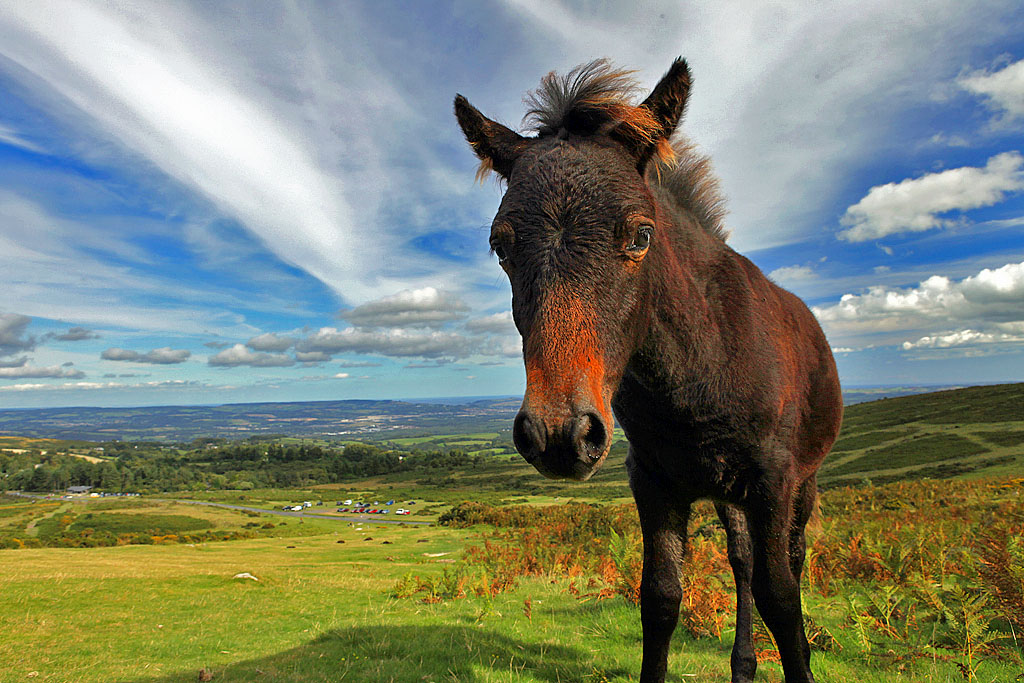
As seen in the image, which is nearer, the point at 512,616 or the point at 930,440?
the point at 512,616

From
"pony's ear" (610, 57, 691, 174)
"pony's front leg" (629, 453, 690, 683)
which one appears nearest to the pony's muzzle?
"pony's ear" (610, 57, 691, 174)

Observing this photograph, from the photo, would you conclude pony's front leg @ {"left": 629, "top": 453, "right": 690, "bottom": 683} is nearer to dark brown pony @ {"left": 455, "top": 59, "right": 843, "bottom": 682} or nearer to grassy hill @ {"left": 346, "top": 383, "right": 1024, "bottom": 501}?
dark brown pony @ {"left": 455, "top": 59, "right": 843, "bottom": 682}

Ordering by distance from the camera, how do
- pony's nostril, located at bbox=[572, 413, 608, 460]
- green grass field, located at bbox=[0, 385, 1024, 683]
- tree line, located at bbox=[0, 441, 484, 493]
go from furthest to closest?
tree line, located at bbox=[0, 441, 484, 493] → green grass field, located at bbox=[0, 385, 1024, 683] → pony's nostril, located at bbox=[572, 413, 608, 460]

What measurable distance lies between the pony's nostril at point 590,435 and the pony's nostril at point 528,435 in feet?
0.48

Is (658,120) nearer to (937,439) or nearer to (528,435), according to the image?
(528,435)

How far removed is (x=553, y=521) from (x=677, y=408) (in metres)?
16.7

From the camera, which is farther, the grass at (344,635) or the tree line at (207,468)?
the tree line at (207,468)

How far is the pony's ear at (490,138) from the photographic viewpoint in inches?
132

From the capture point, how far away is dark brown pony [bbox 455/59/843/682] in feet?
7.64

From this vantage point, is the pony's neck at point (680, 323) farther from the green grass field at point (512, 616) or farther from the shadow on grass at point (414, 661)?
the shadow on grass at point (414, 661)

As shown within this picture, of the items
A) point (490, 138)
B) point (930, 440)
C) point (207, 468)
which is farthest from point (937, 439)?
point (207, 468)

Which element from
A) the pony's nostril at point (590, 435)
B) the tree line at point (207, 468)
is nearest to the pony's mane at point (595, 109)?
the pony's nostril at point (590, 435)

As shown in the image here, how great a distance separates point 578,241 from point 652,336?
3.42 feet

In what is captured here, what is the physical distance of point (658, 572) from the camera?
407 cm
